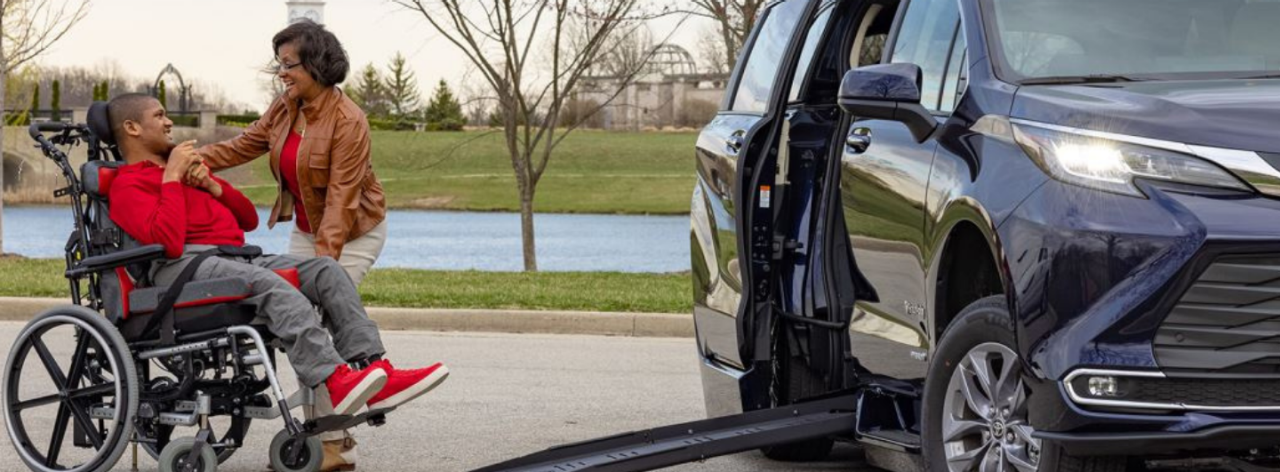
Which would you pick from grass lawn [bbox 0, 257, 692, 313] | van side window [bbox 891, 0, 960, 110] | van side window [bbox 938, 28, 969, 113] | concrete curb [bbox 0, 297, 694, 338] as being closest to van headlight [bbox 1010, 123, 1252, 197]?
van side window [bbox 938, 28, 969, 113]

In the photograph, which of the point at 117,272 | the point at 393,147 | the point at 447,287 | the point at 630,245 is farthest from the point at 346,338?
the point at 393,147

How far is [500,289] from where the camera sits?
48.0 ft

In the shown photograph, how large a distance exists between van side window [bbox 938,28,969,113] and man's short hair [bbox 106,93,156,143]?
296 cm

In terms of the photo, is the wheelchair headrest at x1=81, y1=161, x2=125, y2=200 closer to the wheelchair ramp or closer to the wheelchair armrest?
the wheelchair armrest

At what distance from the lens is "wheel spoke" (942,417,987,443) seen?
17.0 feet

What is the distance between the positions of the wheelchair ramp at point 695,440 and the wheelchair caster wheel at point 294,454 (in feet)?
3.85

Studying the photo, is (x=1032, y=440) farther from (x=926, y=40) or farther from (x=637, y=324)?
(x=637, y=324)

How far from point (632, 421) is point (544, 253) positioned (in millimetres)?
24186

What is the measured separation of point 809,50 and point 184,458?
8.74ft

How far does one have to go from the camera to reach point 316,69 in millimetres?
7133

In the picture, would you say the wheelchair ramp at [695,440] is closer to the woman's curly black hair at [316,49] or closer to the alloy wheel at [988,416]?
the alloy wheel at [988,416]

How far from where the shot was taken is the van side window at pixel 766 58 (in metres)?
7.05

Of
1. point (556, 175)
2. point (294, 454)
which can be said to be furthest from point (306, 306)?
point (556, 175)

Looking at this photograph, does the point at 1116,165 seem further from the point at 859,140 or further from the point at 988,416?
the point at 859,140
